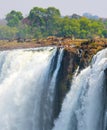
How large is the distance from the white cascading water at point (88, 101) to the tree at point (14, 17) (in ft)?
271

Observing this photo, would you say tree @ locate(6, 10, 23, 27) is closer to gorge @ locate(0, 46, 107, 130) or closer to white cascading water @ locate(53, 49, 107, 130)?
gorge @ locate(0, 46, 107, 130)

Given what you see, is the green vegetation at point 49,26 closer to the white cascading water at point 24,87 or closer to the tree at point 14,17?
the tree at point 14,17

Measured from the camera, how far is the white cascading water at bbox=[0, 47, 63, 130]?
3888 cm

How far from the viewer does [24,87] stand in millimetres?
41688

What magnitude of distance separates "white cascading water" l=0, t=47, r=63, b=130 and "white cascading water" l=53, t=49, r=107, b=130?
2.70 metres

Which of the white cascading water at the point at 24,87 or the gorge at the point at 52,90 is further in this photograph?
the white cascading water at the point at 24,87

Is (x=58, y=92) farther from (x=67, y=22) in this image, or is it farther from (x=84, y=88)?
(x=67, y=22)

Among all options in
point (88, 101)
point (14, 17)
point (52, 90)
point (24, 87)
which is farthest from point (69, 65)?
point (14, 17)

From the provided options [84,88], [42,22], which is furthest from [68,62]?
[42,22]

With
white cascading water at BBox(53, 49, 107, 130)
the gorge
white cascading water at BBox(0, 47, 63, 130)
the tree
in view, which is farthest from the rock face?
the tree

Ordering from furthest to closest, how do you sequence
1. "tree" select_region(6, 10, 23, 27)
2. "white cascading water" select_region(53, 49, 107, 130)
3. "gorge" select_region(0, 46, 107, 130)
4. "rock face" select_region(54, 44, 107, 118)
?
"tree" select_region(6, 10, 23, 27), "rock face" select_region(54, 44, 107, 118), "gorge" select_region(0, 46, 107, 130), "white cascading water" select_region(53, 49, 107, 130)

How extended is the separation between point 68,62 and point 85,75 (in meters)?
3.26

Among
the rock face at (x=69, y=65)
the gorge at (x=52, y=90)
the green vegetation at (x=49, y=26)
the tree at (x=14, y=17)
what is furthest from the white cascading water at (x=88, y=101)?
the tree at (x=14, y=17)

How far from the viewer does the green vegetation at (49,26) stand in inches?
3334
